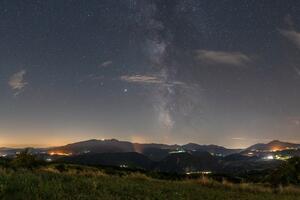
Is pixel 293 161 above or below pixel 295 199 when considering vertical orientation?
above

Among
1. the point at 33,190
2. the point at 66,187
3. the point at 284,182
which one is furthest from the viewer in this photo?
the point at 284,182

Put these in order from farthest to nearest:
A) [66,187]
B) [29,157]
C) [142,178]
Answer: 1. [29,157]
2. [142,178]
3. [66,187]

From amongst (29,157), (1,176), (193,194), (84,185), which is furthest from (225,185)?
(29,157)

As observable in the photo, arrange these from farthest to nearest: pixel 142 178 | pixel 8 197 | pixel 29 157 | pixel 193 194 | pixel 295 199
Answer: pixel 29 157 < pixel 142 178 < pixel 295 199 < pixel 193 194 < pixel 8 197

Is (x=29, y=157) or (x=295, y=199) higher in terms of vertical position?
(x=29, y=157)

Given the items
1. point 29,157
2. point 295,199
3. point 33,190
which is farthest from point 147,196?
point 29,157

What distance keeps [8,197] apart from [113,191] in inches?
149

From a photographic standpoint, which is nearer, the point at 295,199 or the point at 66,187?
the point at 66,187

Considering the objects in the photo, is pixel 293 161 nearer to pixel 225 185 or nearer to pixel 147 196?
pixel 225 185

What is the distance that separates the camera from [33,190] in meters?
10.3

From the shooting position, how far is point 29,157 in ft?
132

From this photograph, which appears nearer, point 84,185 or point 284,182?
point 84,185

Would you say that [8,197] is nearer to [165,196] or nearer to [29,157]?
[165,196]

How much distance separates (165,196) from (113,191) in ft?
5.64
